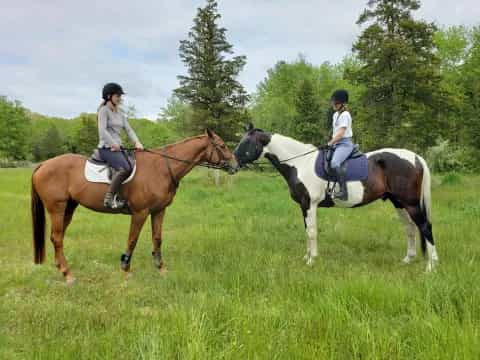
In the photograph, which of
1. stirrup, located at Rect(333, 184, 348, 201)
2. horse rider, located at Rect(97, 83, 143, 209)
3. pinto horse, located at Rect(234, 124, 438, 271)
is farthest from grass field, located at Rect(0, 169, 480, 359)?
horse rider, located at Rect(97, 83, 143, 209)

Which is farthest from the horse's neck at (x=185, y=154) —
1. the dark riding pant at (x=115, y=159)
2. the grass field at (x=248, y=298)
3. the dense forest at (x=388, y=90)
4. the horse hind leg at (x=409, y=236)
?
the dense forest at (x=388, y=90)

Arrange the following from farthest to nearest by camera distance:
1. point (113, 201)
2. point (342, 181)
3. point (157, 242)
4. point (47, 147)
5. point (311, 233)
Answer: point (47, 147), point (311, 233), point (342, 181), point (157, 242), point (113, 201)

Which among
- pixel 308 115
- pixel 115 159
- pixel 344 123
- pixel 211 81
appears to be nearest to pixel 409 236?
pixel 344 123

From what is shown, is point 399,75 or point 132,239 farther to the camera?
point 399,75

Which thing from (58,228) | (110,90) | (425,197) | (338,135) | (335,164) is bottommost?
(58,228)

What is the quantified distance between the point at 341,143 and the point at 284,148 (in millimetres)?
1081

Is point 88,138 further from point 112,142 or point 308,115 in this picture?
point 112,142

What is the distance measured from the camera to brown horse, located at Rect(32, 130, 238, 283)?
5.43 metres

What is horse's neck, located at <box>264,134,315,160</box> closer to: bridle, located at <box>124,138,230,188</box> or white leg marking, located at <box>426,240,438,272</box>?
bridle, located at <box>124,138,230,188</box>

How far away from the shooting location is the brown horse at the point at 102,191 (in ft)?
17.8

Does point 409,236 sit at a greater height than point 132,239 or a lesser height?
lesser

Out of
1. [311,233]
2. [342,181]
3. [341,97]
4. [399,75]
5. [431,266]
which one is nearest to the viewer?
[431,266]

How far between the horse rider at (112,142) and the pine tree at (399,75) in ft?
42.4

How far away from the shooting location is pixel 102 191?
5.41 meters
